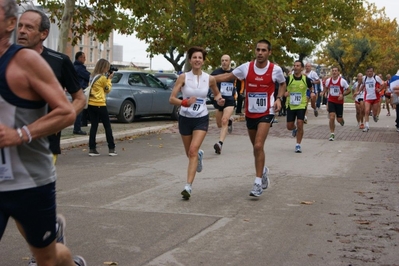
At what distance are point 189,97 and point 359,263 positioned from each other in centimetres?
409

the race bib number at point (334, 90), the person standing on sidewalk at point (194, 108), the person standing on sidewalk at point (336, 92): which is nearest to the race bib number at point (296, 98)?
the person standing on sidewalk at point (336, 92)

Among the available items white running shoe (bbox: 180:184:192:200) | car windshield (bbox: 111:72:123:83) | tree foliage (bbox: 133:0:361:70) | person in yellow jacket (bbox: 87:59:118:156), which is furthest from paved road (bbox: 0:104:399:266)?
tree foliage (bbox: 133:0:361:70)

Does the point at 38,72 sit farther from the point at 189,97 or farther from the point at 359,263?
the point at 189,97

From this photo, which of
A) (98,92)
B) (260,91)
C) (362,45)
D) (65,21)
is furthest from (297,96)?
(362,45)

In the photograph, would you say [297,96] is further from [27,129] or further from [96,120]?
[27,129]

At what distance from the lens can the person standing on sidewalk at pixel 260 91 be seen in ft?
31.7

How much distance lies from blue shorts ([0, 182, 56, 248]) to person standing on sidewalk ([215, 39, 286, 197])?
588cm

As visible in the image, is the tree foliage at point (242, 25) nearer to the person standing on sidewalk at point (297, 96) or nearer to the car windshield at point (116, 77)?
the car windshield at point (116, 77)

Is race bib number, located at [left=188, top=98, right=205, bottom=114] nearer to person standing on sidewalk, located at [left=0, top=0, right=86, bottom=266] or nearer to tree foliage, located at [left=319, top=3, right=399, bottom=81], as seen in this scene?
person standing on sidewalk, located at [left=0, top=0, right=86, bottom=266]

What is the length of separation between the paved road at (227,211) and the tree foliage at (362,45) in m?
56.3

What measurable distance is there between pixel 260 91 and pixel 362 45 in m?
61.3

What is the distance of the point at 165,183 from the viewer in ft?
34.3

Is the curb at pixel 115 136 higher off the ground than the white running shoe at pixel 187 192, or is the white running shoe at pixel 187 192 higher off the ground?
the white running shoe at pixel 187 192

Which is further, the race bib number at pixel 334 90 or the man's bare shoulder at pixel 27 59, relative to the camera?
the race bib number at pixel 334 90
